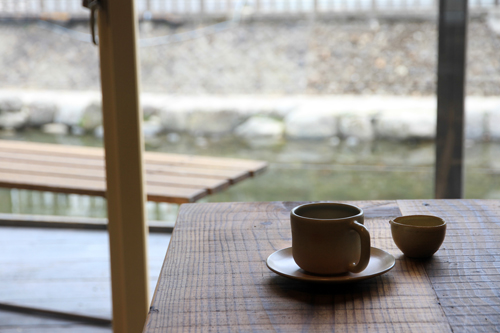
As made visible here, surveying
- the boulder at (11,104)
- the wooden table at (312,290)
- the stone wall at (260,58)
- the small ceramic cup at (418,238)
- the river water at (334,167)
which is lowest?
the river water at (334,167)

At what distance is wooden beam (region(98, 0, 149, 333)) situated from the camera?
1.02m

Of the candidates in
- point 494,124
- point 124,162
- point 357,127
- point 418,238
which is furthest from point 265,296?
point 357,127

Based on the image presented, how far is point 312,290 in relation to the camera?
46 centimetres

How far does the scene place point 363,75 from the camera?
1.67 metres

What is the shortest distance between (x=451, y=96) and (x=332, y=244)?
100 cm

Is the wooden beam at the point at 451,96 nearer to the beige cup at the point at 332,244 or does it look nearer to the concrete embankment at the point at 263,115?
the concrete embankment at the point at 263,115

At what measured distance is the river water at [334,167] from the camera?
144cm

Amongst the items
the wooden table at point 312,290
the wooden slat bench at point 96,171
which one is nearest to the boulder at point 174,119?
the wooden slat bench at point 96,171

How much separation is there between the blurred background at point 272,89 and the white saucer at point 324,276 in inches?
39.8

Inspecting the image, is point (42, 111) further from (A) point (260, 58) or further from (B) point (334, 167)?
(B) point (334, 167)

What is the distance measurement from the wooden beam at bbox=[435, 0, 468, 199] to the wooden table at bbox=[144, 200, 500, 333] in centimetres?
73

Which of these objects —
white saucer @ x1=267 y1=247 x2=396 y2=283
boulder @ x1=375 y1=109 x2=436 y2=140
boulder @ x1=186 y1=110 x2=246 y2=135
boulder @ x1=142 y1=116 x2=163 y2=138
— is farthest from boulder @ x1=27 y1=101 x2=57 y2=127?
white saucer @ x1=267 y1=247 x2=396 y2=283

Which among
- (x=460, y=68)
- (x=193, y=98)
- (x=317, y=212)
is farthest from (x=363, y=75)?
(x=317, y=212)

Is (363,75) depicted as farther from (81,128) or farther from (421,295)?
(421,295)
